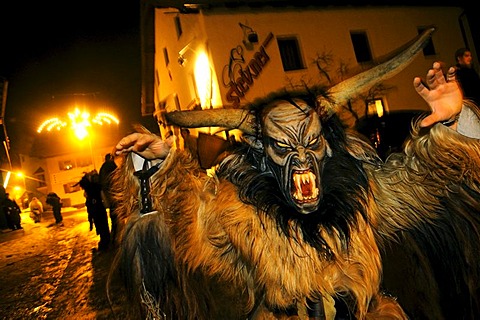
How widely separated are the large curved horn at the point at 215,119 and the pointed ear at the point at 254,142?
4 centimetres

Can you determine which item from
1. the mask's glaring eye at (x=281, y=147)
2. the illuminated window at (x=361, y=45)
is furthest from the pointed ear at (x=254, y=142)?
the illuminated window at (x=361, y=45)

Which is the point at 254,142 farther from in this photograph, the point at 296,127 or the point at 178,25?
the point at 178,25

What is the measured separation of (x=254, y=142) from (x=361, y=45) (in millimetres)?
15568

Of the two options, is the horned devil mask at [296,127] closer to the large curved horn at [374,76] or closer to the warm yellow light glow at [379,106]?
the large curved horn at [374,76]

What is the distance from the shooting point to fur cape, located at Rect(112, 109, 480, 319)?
1.99 m

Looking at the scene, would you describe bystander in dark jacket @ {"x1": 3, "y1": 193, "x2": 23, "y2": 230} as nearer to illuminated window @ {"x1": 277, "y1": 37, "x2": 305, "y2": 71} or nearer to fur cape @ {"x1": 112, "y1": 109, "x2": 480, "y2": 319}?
illuminated window @ {"x1": 277, "y1": 37, "x2": 305, "y2": 71}

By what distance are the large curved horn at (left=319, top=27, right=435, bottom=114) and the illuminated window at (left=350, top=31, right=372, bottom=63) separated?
14888mm

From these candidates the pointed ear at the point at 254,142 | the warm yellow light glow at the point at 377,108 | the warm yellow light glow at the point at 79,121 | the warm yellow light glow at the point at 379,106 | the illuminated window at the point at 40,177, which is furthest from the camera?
the illuminated window at the point at 40,177

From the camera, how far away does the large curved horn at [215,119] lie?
6.68ft

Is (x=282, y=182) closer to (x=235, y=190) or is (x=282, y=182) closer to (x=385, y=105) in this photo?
(x=235, y=190)

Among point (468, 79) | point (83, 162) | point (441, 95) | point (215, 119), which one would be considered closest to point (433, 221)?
point (441, 95)

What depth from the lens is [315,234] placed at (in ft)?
6.48

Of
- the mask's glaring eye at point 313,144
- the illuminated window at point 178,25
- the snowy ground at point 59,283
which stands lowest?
the snowy ground at point 59,283

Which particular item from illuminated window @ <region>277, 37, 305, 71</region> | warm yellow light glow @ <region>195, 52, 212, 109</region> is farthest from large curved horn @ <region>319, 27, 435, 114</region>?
illuminated window @ <region>277, 37, 305, 71</region>
